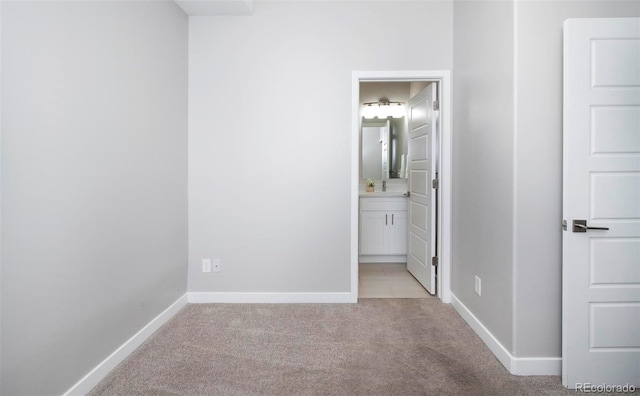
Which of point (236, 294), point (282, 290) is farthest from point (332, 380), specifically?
point (236, 294)

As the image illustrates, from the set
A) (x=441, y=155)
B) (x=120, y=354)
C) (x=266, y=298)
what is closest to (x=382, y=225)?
(x=441, y=155)

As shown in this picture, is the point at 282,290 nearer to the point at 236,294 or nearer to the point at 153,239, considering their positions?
the point at 236,294

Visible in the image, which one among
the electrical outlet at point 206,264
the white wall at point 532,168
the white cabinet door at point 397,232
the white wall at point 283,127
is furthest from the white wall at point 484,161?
the electrical outlet at point 206,264

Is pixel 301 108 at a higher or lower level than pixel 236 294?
higher

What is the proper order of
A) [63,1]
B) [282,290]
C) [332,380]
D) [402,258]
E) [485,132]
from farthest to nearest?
[402,258] → [282,290] → [485,132] → [332,380] → [63,1]

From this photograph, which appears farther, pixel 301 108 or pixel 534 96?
pixel 301 108

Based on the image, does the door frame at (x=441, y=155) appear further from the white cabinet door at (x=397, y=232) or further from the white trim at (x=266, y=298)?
the white cabinet door at (x=397, y=232)

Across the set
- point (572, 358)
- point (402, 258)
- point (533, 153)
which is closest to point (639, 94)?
point (533, 153)

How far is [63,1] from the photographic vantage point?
164 centimetres

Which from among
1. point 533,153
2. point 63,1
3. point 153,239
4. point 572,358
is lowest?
point 572,358

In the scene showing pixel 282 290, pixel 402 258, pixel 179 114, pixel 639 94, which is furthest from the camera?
pixel 402 258

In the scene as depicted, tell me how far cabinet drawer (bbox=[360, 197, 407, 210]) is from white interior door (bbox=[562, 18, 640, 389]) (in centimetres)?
261

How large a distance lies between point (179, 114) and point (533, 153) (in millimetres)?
2645

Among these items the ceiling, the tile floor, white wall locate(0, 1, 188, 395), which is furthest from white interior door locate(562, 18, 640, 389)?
white wall locate(0, 1, 188, 395)
